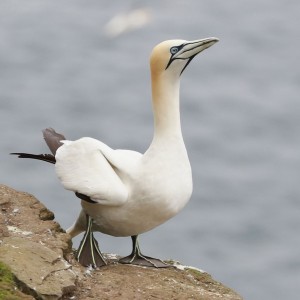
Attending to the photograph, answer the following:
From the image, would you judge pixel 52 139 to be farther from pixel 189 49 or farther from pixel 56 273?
pixel 56 273

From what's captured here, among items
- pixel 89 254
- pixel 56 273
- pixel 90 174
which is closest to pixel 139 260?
pixel 89 254

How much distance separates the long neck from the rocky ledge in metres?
0.85

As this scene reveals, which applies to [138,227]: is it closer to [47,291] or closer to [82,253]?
[82,253]

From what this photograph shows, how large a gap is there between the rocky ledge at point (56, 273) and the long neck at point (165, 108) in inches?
33.6

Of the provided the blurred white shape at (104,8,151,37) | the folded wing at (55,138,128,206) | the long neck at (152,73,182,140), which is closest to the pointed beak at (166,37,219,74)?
the long neck at (152,73,182,140)

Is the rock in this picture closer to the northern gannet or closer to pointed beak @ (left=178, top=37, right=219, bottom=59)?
the northern gannet

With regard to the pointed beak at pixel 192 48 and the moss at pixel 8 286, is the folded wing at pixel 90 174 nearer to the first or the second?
the pointed beak at pixel 192 48

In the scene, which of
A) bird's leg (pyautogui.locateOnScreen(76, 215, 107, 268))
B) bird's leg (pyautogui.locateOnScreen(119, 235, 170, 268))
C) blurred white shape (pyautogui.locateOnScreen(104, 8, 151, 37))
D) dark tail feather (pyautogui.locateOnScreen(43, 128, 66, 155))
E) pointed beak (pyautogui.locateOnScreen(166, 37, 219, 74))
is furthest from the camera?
blurred white shape (pyautogui.locateOnScreen(104, 8, 151, 37))

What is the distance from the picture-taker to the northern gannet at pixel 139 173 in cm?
736

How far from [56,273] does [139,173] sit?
1.09 m

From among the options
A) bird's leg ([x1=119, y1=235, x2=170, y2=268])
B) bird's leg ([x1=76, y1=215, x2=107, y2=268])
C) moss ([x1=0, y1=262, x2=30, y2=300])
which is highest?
bird's leg ([x1=119, y1=235, x2=170, y2=268])

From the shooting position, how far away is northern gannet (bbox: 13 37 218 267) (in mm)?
7363

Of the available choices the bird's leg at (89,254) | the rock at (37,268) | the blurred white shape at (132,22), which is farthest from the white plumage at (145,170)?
the blurred white shape at (132,22)

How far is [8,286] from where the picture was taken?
6254 mm
